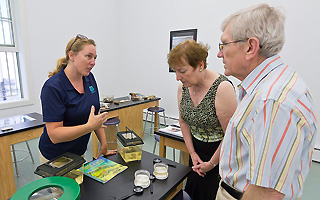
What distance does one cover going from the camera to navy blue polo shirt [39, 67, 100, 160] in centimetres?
113

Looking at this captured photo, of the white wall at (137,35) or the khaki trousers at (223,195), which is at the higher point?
the white wall at (137,35)

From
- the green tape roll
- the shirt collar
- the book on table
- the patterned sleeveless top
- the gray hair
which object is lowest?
the book on table

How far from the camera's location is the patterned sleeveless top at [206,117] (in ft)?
4.05

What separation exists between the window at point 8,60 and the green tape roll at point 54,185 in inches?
142

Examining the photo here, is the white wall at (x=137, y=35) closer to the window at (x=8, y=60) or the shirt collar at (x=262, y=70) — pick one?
the window at (x=8, y=60)

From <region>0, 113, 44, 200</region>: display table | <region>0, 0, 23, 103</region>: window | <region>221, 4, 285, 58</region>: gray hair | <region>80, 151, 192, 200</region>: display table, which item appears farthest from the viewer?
<region>0, 0, 23, 103</region>: window

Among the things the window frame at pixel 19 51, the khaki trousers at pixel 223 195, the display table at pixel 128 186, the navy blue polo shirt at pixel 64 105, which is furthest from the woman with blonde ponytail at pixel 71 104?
the window frame at pixel 19 51

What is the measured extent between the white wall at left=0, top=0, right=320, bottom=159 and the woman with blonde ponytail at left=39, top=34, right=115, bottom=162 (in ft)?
9.78

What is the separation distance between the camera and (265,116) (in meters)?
0.56

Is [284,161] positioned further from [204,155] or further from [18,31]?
[18,31]

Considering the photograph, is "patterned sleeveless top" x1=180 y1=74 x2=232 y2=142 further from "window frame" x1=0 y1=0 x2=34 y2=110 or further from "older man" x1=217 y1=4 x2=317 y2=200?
"window frame" x1=0 y1=0 x2=34 y2=110

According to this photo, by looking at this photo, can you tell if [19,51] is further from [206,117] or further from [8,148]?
[206,117]

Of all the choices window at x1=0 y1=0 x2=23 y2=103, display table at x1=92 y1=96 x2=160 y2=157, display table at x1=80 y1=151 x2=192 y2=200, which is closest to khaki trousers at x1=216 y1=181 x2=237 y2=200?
display table at x1=80 y1=151 x2=192 y2=200

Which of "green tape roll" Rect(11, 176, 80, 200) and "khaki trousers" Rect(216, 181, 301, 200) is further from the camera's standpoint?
"khaki trousers" Rect(216, 181, 301, 200)
